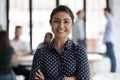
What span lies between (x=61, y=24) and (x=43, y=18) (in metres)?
5.84

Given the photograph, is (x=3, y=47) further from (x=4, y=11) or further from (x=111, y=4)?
(x=111, y=4)

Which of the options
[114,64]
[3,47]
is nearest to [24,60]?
[3,47]

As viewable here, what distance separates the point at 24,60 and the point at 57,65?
376 cm

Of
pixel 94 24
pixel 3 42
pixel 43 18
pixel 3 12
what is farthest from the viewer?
pixel 94 24

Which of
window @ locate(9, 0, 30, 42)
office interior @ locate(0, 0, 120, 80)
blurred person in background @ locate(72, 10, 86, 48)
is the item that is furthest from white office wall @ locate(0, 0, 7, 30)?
blurred person in background @ locate(72, 10, 86, 48)

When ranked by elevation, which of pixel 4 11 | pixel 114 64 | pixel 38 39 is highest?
pixel 4 11

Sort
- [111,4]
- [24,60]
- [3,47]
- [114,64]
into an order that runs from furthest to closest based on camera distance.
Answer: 1. [111,4]
2. [114,64]
3. [24,60]
4. [3,47]

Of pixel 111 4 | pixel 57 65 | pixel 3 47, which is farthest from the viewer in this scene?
pixel 111 4

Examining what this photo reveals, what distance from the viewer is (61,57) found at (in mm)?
1580

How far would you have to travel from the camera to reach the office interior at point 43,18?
7277 millimetres

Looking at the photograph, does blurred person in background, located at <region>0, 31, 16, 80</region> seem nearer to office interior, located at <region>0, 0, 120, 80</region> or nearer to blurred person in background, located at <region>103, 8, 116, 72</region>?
blurred person in background, located at <region>103, 8, 116, 72</region>

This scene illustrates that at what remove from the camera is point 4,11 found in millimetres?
7254

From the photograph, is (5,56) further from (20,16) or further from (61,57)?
(20,16)

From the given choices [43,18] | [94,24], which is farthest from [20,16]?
[94,24]
